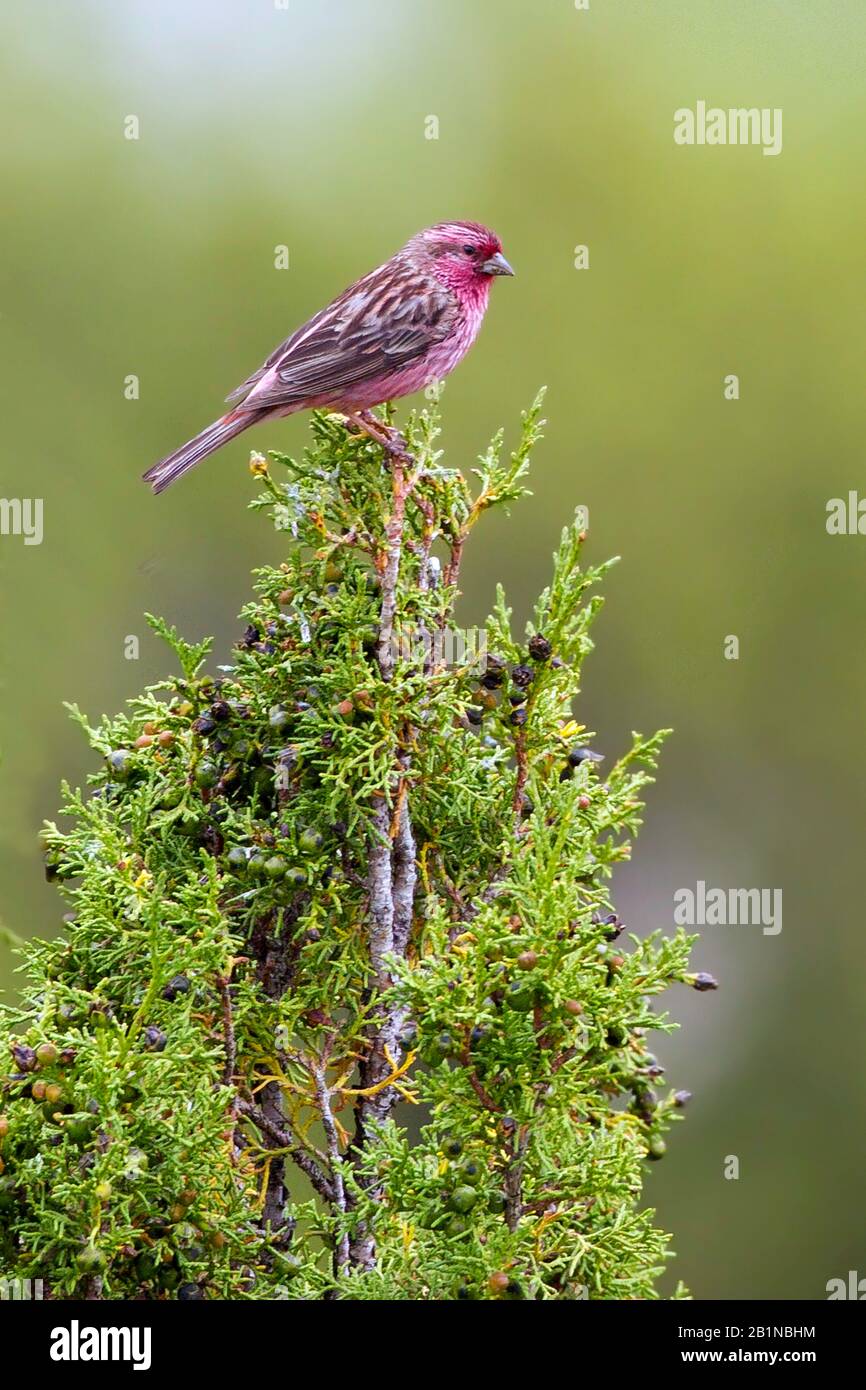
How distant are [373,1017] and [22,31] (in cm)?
446

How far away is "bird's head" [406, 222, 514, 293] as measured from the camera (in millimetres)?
3339

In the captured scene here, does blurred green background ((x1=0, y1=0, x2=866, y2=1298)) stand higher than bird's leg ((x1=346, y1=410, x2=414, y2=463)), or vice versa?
blurred green background ((x1=0, y1=0, x2=866, y2=1298))

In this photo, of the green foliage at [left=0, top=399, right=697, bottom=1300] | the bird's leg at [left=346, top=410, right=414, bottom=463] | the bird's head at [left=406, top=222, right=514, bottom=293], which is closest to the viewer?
the green foliage at [left=0, top=399, right=697, bottom=1300]

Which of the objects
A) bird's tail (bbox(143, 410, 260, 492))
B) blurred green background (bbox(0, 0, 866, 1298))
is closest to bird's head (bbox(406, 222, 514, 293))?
bird's tail (bbox(143, 410, 260, 492))

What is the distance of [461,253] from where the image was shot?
3.36 metres

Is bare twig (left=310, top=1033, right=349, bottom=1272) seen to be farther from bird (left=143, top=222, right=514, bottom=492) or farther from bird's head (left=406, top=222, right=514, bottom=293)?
bird's head (left=406, top=222, right=514, bottom=293)

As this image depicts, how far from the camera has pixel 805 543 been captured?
559 cm

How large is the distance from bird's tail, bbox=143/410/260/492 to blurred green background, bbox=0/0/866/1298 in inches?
81.0

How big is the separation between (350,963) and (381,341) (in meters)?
1.57

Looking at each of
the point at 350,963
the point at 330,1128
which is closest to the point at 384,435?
the point at 350,963

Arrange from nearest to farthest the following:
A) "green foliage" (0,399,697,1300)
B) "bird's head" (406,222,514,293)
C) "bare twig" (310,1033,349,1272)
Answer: "green foliage" (0,399,697,1300)
"bare twig" (310,1033,349,1272)
"bird's head" (406,222,514,293)

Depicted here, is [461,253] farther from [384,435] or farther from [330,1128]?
[330,1128]

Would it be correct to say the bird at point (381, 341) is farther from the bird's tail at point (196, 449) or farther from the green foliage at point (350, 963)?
the green foliage at point (350, 963)

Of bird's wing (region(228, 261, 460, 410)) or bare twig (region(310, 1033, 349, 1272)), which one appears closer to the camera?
bare twig (region(310, 1033, 349, 1272))
